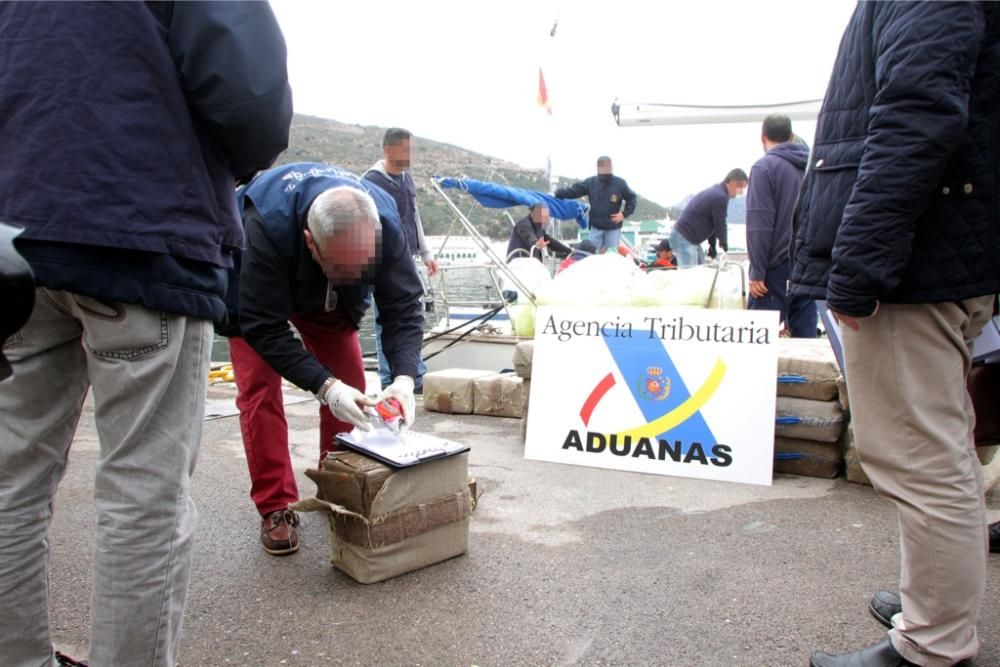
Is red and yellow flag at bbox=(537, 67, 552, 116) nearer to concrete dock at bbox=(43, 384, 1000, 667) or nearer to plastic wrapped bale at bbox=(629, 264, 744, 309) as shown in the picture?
plastic wrapped bale at bbox=(629, 264, 744, 309)

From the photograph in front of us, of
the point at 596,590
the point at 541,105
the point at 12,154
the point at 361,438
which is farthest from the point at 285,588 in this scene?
the point at 541,105

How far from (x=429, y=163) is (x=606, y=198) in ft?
47.2

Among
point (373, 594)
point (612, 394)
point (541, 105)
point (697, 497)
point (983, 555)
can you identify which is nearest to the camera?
point (983, 555)

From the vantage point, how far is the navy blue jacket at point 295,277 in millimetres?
2744

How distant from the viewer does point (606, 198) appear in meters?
9.92

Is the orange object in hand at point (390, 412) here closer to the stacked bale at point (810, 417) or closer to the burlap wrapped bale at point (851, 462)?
the stacked bale at point (810, 417)

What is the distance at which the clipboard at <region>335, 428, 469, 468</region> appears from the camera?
272cm

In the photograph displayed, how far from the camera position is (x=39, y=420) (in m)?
1.69

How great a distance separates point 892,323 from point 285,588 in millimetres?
2149

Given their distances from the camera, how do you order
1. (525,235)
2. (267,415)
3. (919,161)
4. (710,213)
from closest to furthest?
1. (919,161)
2. (267,415)
3. (710,213)
4. (525,235)

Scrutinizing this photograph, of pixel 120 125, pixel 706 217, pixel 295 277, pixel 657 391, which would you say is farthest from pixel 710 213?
pixel 120 125

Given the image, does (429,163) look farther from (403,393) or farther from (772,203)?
(403,393)

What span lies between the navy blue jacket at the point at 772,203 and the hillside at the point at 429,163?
264 centimetres

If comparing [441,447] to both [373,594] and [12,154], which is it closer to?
[373,594]
